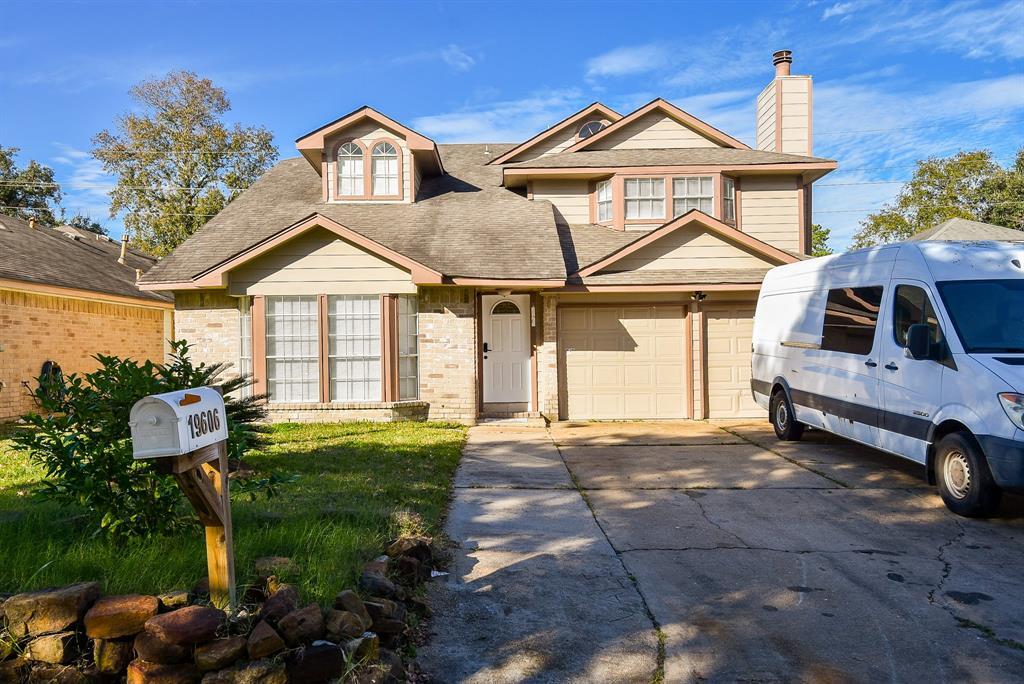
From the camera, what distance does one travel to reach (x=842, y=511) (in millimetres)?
6949

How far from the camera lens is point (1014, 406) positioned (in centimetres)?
600

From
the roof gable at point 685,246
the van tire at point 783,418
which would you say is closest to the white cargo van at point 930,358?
the van tire at point 783,418

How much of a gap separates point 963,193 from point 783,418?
107 feet

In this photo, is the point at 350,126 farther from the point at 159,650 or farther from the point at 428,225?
the point at 159,650

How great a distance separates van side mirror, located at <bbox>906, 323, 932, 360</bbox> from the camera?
6840mm

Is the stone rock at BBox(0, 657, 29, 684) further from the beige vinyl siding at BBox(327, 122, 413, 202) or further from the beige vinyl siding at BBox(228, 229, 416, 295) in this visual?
the beige vinyl siding at BBox(327, 122, 413, 202)

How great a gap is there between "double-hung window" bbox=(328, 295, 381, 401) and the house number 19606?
363 inches

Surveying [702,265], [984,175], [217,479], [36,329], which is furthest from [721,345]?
[984,175]

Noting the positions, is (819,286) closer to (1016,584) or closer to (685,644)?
(1016,584)

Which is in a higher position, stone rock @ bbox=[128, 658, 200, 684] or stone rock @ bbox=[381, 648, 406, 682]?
stone rock @ bbox=[128, 658, 200, 684]

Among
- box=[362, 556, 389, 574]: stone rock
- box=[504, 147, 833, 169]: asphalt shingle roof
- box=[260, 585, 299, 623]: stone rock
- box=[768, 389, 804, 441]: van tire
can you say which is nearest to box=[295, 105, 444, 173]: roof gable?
box=[504, 147, 833, 169]: asphalt shingle roof

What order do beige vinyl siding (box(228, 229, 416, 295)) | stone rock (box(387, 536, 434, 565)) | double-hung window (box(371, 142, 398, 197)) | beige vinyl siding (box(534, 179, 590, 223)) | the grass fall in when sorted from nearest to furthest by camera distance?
the grass < stone rock (box(387, 536, 434, 565)) < beige vinyl siding (box(228, 229, 416, 295)) < double-hung window (box(371, 142, 398, 197)) < beige vinyl siding (box(534, 179, 590, 223))

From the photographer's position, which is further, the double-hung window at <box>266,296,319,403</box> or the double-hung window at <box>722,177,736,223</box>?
the double-hung window at <box>722,177,736,223</box>

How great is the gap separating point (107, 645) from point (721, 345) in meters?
12.0
